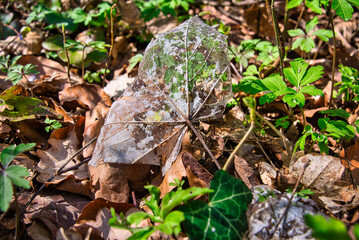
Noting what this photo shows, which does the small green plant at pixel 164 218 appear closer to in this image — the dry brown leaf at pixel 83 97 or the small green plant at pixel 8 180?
the small green plant at pixel 8 180

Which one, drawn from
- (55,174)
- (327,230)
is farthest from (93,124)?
(327,230)

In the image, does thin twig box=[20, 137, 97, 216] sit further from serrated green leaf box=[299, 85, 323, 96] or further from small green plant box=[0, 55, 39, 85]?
serrated green leaf box=[299, 85, 323, 96]

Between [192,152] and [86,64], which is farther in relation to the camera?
[86,64]

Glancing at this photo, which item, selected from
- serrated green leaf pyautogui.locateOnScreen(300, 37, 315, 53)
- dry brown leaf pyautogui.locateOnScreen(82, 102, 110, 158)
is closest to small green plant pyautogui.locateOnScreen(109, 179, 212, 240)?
dry brown leaf pyautogui.locateOnScreen(82, 102, 110, 158)

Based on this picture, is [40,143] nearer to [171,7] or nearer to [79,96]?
[79,96]

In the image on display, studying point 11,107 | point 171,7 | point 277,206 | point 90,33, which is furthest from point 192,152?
point 90,33

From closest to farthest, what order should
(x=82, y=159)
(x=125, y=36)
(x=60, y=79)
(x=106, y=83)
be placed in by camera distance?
(x=82, y=159) < (x=60, y=79) < (x=106, y=83) < (x=125, y=36)

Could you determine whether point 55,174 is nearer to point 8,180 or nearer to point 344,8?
point 8,180
